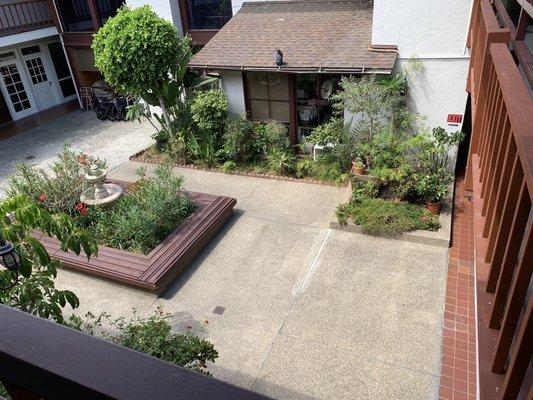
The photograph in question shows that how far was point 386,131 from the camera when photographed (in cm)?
929

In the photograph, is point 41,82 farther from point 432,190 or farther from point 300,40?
point 432,190

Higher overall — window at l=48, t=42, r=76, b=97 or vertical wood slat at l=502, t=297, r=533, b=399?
vertical wood slat at l=502, t=297, r=533, b=399

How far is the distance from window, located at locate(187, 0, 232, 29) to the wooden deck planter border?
7.59m

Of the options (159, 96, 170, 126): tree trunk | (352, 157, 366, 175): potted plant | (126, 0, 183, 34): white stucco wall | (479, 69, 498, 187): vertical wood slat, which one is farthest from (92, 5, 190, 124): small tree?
(479, 69, 498, 187): vertical wood slat

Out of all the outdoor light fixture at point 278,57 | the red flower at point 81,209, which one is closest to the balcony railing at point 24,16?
the red flower at point 81,209

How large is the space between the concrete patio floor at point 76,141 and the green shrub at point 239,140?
3.55 metres

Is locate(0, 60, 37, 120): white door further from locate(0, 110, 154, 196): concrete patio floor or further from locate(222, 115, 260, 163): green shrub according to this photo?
locate(222, 115, 260, 163): green shrub

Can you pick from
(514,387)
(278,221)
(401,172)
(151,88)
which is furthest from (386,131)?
(514,387)

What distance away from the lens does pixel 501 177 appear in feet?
6.76

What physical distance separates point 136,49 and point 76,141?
555cm

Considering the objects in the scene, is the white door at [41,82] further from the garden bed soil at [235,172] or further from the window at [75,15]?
the garden bed soil at [235,172]

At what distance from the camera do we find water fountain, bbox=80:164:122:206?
849cm

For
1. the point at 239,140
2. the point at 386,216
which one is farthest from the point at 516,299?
the point at 239,140

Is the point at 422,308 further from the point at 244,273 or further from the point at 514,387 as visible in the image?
the point at 514,387
